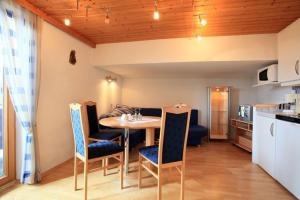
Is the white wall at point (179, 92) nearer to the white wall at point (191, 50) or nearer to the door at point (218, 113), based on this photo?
the door at point (218, 113)

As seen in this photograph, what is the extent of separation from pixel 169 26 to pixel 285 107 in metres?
2.44

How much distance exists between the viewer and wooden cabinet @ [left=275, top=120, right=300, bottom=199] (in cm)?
197

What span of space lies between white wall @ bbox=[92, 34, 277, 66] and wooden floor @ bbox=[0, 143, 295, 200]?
187 cm

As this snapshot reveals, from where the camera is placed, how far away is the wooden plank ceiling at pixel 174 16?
2.16m

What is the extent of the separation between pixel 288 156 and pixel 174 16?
231cm

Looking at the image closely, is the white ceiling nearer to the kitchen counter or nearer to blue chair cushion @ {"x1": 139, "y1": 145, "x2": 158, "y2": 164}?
the kitchen counter

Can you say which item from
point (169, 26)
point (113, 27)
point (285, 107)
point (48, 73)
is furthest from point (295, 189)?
point (48, 73)

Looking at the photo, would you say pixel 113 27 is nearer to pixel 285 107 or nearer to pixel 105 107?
pixel 105 107

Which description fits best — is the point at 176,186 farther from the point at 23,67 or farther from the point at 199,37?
the point at 23,67

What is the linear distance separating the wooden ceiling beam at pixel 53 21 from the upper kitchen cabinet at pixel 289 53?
3391 mm

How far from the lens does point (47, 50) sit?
8.34 ft

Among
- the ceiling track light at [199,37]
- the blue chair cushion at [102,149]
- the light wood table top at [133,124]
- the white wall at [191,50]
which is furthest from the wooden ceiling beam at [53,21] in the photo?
the ceiling track light at [199,37]

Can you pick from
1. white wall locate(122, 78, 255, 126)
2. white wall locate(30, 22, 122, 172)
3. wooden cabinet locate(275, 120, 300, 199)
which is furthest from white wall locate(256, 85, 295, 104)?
white wall locate(30, 22, 122, 172)

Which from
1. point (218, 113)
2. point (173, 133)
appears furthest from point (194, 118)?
point (173, 133)
